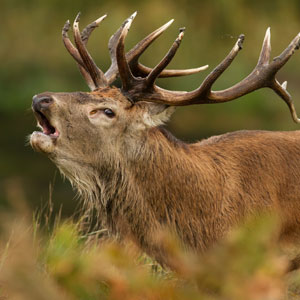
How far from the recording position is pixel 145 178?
4203 millimetres

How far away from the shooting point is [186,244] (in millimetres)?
4191

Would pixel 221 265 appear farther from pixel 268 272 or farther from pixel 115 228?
pixel 115 228

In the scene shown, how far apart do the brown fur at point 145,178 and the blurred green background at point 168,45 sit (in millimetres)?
11699

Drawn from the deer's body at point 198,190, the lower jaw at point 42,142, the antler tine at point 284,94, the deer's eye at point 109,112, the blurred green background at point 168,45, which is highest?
the deer's eye at point 109,112

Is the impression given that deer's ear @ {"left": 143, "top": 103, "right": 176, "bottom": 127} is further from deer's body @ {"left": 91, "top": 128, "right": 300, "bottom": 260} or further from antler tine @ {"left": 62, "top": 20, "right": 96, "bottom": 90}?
antler tine @ {"left": 62, "top": 20, "right": 96, "bottom": 90}

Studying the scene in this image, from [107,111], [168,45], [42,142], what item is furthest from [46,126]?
[168,45]

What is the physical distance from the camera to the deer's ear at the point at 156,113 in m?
4.24

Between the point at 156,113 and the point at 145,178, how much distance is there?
0.37 m

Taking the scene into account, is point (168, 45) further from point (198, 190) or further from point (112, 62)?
point (198, 190)

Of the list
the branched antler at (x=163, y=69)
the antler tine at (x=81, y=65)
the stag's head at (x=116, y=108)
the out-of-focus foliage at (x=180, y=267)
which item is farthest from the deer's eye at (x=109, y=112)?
the out-of-focus foliage at (x=180, y=267)

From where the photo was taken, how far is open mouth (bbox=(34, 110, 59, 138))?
4039 millimetres

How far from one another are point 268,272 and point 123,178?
275 centimetres

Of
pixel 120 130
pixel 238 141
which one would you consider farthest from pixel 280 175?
pixel 120 130

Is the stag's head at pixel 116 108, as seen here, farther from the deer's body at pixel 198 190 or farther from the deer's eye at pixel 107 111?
the deer's body at pixel 198 190
